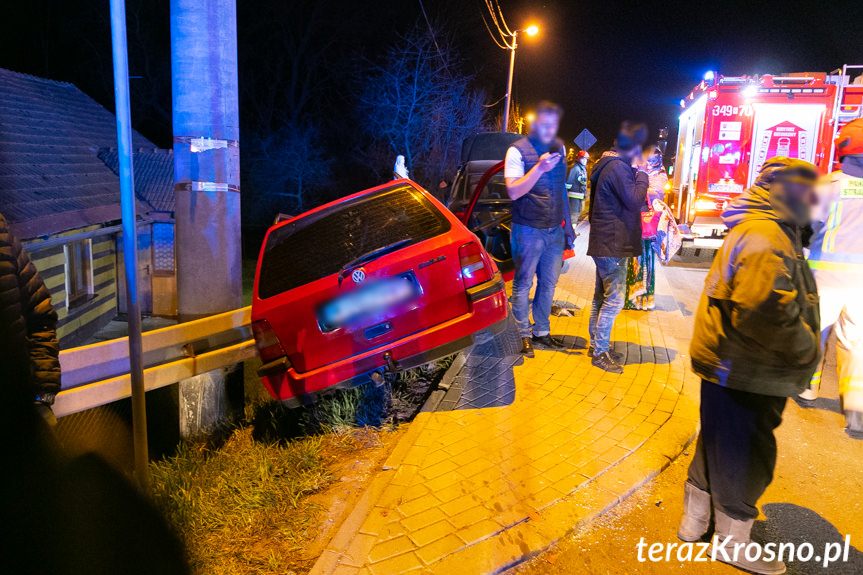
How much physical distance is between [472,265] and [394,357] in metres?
0.85

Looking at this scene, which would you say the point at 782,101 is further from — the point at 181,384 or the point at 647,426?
the point at 181,384

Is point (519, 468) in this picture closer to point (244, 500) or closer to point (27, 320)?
point (244, 500)

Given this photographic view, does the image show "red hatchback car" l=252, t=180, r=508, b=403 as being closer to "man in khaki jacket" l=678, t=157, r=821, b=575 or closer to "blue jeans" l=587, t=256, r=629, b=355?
"blue jeans" l=587, t=256, r=629, b=355

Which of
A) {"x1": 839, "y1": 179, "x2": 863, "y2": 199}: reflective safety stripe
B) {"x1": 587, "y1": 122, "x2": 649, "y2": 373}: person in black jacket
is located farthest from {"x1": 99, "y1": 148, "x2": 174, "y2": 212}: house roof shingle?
{"x1": 839, "y1": 179, "x2": 863, "y2": 199}: reflective safety stripe

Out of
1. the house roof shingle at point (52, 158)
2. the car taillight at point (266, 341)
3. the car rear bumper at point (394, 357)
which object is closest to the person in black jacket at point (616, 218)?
the car rear bumper at point (394, 357)

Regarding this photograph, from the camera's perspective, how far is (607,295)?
511cm

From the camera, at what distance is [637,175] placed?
5.08 metres

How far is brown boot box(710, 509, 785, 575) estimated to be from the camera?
2748 millimetres

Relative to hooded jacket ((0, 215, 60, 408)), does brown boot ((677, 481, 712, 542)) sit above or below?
below

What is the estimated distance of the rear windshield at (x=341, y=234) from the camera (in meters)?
A: 3.91

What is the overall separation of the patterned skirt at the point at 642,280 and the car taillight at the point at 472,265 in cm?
302

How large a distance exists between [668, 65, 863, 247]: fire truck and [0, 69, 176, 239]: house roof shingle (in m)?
10.6

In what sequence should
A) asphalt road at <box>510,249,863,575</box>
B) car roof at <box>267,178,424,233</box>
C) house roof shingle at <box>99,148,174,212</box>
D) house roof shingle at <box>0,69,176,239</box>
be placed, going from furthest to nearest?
house roof shingle at <box>99,148,174,212</box> → house roof shingle at <box>0,69,176,239</box> → car roof at <box>267,178,424,233</box> → asphalt road at <box>510,249,863,575</box>

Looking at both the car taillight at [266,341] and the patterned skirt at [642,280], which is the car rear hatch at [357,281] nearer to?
the car taillight at [266,341]
